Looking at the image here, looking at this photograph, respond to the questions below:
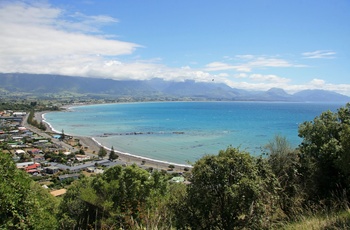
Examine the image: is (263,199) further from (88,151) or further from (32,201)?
(88,151)

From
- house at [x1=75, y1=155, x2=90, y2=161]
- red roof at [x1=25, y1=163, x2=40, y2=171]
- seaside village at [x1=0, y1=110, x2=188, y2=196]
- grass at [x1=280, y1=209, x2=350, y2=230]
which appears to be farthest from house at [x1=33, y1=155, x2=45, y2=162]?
grass at [x1=280, y1=209, x2=350, y2=230]

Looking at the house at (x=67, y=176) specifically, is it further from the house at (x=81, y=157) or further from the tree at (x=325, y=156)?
the tree at (x=325, y=156)

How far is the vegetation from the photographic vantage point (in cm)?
438

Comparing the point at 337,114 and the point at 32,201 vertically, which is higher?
the point at 337,114

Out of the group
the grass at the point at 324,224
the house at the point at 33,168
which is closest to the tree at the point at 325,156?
the grass at the point at 324,224

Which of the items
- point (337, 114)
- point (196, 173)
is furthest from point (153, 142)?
point (196, 173)

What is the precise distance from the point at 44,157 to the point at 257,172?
42391 mm

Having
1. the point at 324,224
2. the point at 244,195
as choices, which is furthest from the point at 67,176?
the point at 324,224

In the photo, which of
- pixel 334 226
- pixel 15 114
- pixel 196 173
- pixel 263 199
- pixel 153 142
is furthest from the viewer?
pixel 15 114

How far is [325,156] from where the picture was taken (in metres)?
9.66

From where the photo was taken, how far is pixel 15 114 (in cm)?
9912

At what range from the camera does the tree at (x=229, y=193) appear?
584cm

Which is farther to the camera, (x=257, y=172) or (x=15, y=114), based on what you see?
(x=15, y=114)

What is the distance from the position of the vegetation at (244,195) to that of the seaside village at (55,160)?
13.9 metres
